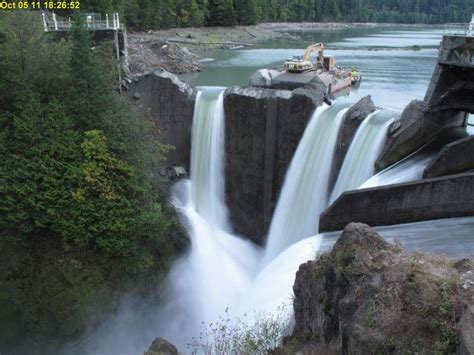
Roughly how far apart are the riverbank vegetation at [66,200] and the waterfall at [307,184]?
5286mm

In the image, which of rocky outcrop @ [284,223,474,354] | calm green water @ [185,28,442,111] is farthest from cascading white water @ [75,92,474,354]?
calm green water @ [185,28,442,111]

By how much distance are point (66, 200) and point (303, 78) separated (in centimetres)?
2102

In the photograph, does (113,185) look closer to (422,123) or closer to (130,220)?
(130,220)

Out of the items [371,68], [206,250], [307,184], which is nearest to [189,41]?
[371,68]

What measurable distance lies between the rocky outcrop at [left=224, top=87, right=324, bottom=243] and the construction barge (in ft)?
32.0

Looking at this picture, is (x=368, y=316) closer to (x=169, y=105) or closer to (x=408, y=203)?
(x=408, y=203)

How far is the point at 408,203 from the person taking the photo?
1265 centimetres

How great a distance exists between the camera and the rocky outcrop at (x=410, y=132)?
48.8 ft

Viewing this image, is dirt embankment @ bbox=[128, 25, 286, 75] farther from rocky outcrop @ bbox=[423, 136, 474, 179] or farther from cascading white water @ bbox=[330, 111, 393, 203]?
rocky outcrop @ bbox=[423, 136, 474, 179]

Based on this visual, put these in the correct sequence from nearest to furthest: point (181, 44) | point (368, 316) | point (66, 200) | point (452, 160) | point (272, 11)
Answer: point (368, 316) < point (452, 160) < point (66, 200) < point (181, 44) < point (272, 11)

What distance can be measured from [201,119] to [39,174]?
8669mm

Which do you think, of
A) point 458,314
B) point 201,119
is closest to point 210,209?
point 201,119

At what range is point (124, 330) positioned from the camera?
50.4 feet

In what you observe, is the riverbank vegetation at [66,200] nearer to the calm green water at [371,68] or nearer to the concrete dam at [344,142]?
the concrete dam at [344,142]
